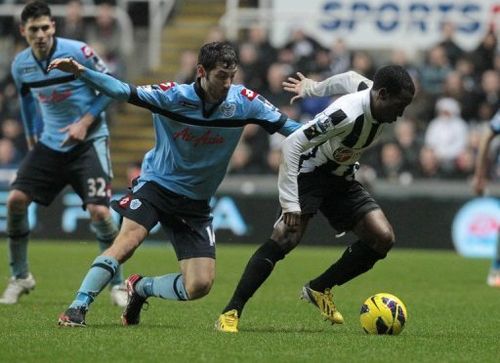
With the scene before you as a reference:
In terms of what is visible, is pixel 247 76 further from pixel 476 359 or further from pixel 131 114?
pixel 476 359

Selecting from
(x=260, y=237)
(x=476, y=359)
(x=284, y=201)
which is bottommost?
(x=260, y=237)

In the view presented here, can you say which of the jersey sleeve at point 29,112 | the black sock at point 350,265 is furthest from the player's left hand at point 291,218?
the jersey sleeve at point 29,112

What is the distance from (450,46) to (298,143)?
45.2 ft

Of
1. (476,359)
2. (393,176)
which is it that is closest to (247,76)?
(393,176)

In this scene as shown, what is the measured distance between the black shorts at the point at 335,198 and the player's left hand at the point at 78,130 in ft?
7.92

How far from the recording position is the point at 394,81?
920 centimetres

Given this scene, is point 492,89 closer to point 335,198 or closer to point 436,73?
point 436,73

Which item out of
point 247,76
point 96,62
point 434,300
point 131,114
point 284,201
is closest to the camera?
point 284,201

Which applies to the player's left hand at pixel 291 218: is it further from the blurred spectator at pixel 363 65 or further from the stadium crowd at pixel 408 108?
the blurred spectator at pixel 363 65

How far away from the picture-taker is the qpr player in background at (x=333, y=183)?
9258mm

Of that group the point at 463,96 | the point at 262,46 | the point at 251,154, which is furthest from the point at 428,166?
the point at 262,46

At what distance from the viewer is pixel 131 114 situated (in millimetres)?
25781

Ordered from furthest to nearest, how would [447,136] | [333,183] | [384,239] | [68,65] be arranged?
[447,136], [333,183], [384,239], [68,65]

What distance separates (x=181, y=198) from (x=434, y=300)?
13.1 ft
